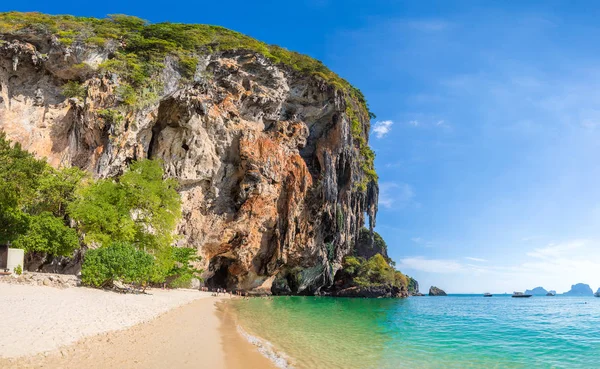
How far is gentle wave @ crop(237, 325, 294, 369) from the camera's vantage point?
9.07 metres

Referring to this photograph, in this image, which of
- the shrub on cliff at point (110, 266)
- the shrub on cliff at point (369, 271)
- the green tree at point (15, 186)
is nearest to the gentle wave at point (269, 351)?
the shrub on cliff at point (110, 266)

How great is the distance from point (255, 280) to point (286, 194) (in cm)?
1110

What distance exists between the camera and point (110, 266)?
18.9 metres

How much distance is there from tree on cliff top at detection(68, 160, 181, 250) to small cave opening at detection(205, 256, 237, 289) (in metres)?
14.2

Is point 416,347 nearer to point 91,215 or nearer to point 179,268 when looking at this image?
point 91,215

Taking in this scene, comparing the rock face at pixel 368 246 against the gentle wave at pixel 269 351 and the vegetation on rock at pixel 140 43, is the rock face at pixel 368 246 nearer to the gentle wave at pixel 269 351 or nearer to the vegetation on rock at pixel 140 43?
the vegetation on rock at pixel 140 43

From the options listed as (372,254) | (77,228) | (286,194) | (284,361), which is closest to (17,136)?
(77,228)

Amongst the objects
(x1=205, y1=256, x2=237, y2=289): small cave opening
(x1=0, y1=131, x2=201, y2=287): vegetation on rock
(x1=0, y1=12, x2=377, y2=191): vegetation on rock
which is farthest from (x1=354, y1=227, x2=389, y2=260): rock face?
(x1=0, y1=131, x2=201, y2=287): vegetation on rock

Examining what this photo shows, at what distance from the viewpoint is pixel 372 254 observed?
64.6 meters

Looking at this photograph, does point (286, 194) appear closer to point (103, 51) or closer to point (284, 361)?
point (103, 51)

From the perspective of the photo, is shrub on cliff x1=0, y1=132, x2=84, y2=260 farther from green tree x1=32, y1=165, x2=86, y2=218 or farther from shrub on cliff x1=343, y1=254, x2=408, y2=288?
shrub on cliff x1=343, y1=254, x2=408, y2=288

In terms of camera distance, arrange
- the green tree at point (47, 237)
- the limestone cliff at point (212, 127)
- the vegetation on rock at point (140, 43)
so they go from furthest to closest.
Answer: the vegetation on rock at point (140, 43) → the limestone cliff at point (212, 127) → the green tree at point (47, 237)

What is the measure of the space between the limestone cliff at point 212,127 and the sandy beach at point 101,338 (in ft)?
71.3

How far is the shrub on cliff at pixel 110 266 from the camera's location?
61.0ft
